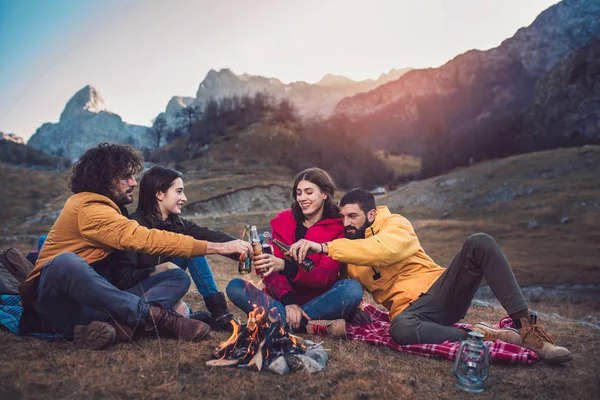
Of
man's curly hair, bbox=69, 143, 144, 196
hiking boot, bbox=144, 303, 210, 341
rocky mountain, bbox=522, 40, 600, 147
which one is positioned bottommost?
hiking boot, bbox=144, 303, 210, 341

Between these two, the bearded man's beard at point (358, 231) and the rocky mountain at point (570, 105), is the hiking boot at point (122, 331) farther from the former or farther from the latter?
the rocky mountain at point (570, 105)

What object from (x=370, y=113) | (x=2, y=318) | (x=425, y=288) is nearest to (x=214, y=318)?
(x=2, y=318)

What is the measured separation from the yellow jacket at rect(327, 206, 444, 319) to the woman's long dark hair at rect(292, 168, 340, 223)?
2.15ft

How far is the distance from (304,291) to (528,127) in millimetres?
61838

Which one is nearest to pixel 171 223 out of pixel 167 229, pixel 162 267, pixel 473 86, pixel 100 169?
pixel 167 229

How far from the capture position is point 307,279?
507 centimetres

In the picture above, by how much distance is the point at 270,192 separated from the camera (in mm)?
47969

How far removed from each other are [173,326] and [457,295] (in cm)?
324

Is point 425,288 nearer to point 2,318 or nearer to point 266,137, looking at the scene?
point 2,318

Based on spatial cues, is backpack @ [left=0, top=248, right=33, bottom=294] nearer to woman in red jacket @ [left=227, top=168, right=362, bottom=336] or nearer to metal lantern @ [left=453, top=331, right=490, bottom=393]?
woman in red jacket @ [left=227, top=168, right=362, bottom=336]

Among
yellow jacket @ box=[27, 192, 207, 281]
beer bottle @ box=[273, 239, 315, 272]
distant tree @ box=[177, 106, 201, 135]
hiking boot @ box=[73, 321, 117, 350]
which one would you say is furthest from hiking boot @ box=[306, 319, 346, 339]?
distant tree @ box=[177, 106, 201, 135]

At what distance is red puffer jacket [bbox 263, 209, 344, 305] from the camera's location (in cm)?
505

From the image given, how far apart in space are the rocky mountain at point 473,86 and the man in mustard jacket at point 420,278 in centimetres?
6899

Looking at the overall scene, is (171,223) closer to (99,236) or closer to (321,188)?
(99,236)
